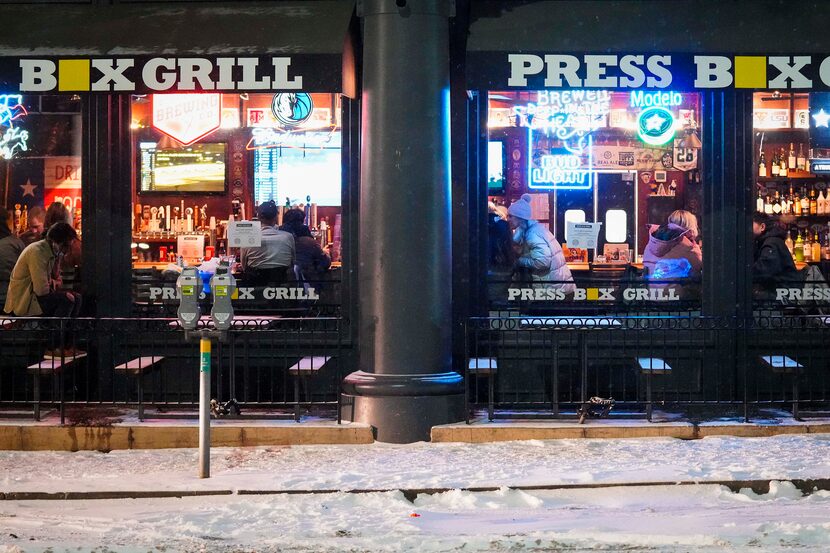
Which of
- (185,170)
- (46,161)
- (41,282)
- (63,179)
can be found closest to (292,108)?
(185,170)

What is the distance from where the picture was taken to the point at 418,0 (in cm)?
1086

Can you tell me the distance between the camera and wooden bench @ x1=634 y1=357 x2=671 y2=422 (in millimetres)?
10867

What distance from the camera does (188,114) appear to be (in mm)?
12258

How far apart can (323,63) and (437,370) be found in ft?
9.43

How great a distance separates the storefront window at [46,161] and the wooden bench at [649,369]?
5.46m

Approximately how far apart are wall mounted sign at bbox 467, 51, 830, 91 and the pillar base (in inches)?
104

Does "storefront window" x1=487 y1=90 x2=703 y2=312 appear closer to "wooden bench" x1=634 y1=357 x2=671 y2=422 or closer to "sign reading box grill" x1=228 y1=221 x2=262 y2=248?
"wooden bench" x1=634 y1=357 x2=671 y2=422

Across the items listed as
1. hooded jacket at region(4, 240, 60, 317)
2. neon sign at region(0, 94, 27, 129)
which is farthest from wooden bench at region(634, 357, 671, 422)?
neon sign at region(0, 94, 27, 129)

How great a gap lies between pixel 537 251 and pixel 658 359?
1.59m

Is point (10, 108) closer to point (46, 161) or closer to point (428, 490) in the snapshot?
point (46, 161)

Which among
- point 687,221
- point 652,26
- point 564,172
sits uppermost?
point 652,26

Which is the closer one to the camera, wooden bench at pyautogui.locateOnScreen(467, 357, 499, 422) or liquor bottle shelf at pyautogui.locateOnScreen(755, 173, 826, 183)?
wooden bench at pyautogui.locateOnScreen(467, 357, 499, 422)

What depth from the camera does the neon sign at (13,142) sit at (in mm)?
12258

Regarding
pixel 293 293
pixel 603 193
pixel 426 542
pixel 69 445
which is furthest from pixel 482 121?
pixel 426 542
